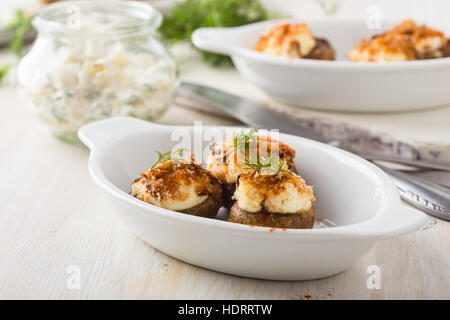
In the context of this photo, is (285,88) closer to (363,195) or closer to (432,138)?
(432,138)

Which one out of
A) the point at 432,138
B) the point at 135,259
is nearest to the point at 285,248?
the point at 135,259

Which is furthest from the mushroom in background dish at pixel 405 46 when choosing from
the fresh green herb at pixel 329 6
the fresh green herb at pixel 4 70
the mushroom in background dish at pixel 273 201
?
the fresh green herb at pixel 4 70

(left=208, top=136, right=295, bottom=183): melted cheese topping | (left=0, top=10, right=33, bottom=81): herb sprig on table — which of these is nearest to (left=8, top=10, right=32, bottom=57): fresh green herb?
(left=0, top=10, right=33, bottom=81): herb sprig on table

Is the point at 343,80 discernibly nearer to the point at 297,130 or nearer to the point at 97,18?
the point at 297,130

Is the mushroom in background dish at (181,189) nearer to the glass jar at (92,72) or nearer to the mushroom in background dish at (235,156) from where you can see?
the mushroom in background dish at (235,156)

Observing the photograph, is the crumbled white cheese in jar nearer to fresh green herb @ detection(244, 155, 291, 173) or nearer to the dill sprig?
the dill sprig

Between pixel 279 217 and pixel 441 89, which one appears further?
pixel 441 89
